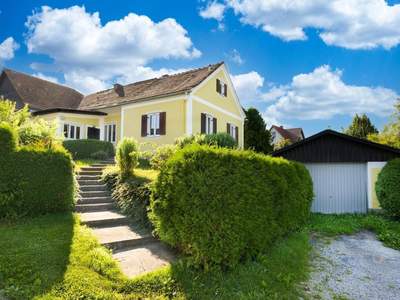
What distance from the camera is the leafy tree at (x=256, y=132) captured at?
23906mm

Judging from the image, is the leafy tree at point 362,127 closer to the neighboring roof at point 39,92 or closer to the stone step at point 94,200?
the neighboring roof at point 39,92

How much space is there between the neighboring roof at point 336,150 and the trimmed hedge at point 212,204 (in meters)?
8.89

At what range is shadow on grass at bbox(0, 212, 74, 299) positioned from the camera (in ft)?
11.9

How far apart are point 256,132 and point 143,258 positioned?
2048cm

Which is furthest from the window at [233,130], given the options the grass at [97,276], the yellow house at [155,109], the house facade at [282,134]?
the house facade at [282,134]

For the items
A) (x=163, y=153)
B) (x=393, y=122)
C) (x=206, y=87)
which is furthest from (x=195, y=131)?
(x=393, y=122)

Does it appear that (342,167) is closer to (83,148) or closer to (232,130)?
(232,130)

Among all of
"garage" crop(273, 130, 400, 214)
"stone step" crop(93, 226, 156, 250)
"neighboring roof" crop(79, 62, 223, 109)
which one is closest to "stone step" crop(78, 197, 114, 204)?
"stone step" crop(93, 226, 156, 250)

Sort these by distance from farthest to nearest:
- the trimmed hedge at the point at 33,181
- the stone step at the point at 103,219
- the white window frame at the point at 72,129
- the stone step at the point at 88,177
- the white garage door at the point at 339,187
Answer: the white window frame at the point at 72,129 < the white garage door at the point at 339,187 < the stone step at the point at 88,177 < the stone step at the point at 103,219 < the trimmed hedge at the point at 33,181

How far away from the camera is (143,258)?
16.1 feet

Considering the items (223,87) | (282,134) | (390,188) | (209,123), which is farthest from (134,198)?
(282,134)

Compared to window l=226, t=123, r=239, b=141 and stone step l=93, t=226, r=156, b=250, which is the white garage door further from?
stone step l=93, t=226, r=156, b=250

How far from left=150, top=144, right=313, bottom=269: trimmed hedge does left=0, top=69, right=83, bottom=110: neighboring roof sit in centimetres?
2235

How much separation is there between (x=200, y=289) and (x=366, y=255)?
16.6 ft
